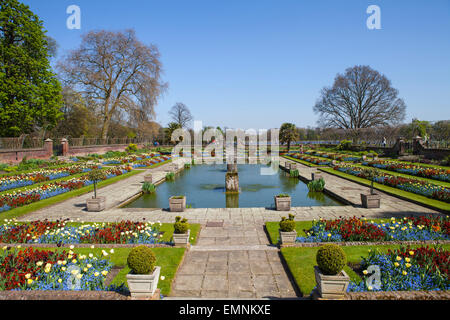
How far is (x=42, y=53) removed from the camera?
31.1m

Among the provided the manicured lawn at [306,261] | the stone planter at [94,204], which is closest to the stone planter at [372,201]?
the manicured lawn at [306,261]

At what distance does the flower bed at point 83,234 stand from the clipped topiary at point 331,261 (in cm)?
516

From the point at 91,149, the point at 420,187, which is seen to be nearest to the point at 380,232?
the point at 420,187

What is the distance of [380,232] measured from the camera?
7867 mm

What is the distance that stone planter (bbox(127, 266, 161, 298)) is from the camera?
4.57 metres

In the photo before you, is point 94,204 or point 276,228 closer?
point 276,228

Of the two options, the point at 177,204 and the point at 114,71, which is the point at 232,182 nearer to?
the point at 177,204

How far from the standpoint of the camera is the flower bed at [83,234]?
7953 mm

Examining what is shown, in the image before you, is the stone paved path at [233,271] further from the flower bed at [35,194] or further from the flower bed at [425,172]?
the flower bed at [425,172]

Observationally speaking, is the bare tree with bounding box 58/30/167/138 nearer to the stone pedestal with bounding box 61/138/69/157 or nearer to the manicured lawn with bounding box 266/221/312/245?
the stone pedestal with bounding box 61/138/69/157

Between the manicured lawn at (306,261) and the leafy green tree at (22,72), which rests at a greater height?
the leafy green tree at (22,72)

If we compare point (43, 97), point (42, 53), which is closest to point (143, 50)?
point (42, 53)

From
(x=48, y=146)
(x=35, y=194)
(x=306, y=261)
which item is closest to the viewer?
(x=306, y=261)

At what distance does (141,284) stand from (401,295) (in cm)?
454
